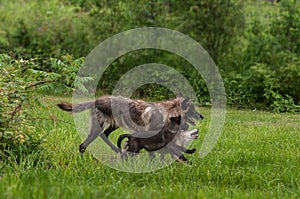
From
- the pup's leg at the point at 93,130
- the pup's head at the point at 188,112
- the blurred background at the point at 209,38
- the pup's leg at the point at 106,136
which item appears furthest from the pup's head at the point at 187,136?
the blurred background at the point at 209,38

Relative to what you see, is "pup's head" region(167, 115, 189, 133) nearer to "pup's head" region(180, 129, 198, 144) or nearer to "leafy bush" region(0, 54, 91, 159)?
"pup's head" region(180, 129, 198, 144)

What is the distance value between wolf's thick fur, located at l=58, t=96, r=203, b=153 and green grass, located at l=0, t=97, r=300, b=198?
18.4 inches

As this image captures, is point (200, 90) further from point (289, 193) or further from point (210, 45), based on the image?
point (289, 193)

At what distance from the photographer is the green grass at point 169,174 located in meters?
4.40

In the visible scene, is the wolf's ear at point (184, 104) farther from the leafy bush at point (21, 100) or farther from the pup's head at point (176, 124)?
the leafy bush at point (21, 100)

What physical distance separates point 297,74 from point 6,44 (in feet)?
29.4

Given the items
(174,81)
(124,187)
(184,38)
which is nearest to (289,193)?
(124,187)

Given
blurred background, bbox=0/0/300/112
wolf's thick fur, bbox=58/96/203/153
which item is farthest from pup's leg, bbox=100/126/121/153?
blurred background, bbox=0/0/300/112

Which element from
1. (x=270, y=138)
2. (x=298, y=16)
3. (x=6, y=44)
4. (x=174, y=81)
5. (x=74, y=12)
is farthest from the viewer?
(x=74, y=12)

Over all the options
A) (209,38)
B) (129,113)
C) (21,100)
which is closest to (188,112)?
(129,113)

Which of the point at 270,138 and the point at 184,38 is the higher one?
the point at 184,38

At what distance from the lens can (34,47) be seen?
16031mm

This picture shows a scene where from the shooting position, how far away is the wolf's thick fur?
631 cm

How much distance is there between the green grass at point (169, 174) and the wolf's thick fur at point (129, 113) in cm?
47
